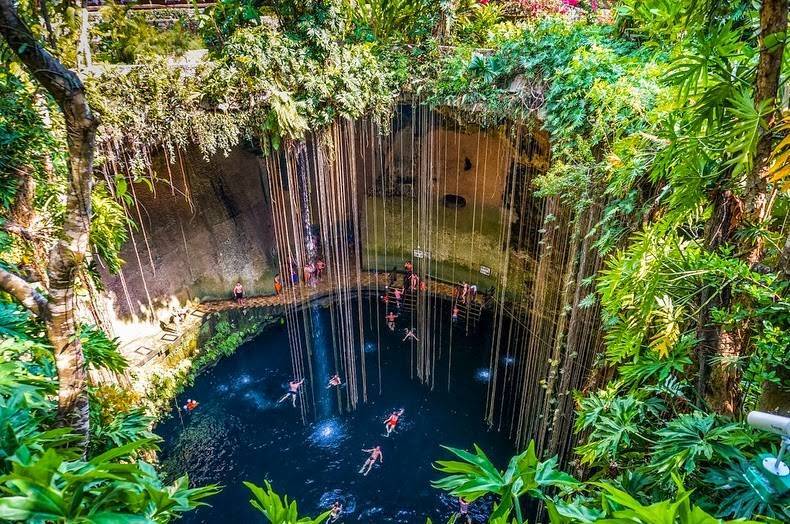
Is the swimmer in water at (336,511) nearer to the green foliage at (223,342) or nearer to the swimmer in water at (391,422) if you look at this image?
the swimmer in water at (391,422)

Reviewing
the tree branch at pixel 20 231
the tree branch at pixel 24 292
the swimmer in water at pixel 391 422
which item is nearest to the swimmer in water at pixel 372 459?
the swimmer in water at pixel 391 422

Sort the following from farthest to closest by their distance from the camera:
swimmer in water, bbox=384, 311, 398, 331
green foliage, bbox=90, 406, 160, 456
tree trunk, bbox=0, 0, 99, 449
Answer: swimmer in water, bbox=384, 311, 398, 331
green foliage, bbox=90, 406, 160, 456
tree trunk, bbox=0, 0, 99, 449

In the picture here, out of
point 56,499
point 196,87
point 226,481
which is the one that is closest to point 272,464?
point 226,481

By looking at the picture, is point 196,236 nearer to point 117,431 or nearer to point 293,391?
point 293,391

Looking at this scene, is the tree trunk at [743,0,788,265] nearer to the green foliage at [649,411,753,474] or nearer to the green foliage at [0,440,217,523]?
the green foliage at [649,411,753,474]

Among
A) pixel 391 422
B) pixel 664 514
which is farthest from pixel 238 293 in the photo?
pixel 664 514

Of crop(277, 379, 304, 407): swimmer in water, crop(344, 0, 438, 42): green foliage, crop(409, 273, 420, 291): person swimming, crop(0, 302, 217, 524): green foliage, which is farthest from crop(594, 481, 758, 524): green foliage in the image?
crop(409, 273, 420, 291): person swimming

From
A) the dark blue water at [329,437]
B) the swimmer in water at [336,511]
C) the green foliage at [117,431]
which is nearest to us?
the green foliage at [117,431]
